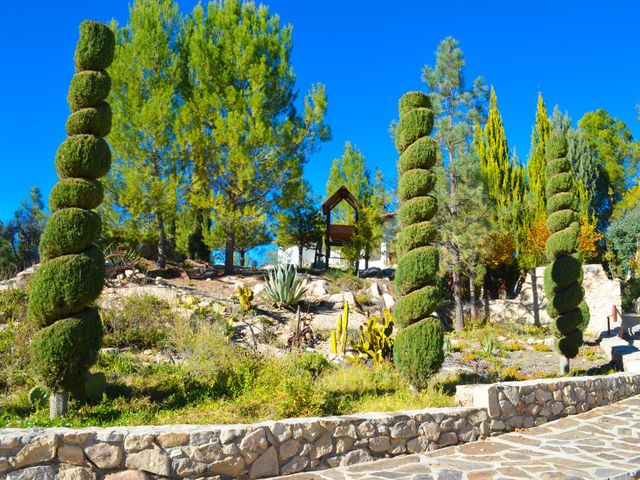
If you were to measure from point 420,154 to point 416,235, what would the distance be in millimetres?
1436

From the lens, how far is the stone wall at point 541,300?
17531 millimetres

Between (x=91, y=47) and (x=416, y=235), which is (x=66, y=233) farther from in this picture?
(x=416, y=235)

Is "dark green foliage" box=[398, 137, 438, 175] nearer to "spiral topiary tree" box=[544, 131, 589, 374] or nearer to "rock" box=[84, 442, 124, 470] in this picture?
"spiral topiary tree" box=[544, 131, 589, 374]

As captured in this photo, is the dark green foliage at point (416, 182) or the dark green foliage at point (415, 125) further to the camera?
the dark green foliage at point (415, 125)

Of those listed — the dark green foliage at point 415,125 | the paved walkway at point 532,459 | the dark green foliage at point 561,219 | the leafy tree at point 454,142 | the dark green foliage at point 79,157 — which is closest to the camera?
the paved walkway at point 532,459

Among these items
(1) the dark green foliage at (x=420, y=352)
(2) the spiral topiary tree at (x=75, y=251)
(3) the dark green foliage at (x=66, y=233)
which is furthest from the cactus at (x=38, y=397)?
(1) the dark green foliage at (x=420, y=352)

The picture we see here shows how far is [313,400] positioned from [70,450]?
277cm

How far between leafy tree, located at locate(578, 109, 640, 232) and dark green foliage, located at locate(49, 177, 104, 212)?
26523 mm

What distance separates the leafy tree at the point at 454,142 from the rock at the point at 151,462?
13.1m

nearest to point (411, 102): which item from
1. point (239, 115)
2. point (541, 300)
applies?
point (239, 115)

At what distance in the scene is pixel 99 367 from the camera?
8344 millimetres

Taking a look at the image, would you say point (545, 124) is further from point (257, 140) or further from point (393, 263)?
point (257, 140)

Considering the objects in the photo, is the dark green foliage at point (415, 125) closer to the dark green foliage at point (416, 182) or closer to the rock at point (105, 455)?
the dark green foliage at point (416, 182)

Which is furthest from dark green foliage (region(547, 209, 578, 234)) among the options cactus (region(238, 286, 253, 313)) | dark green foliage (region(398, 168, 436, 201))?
cactus (region(238, 286, 253, 313))
